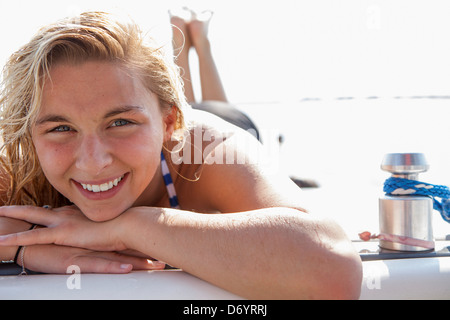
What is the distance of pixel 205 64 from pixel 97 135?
2548 mm

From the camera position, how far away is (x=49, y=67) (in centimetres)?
121

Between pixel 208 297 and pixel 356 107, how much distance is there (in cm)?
344

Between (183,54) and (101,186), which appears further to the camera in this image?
(183,54)

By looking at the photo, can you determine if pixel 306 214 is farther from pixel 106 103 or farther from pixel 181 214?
pixel 106 103

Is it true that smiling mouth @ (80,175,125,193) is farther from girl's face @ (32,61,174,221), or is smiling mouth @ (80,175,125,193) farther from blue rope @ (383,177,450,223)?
blue rope @ (383,177,450,223)

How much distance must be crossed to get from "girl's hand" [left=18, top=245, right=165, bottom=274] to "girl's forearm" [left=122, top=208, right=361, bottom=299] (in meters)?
0.04

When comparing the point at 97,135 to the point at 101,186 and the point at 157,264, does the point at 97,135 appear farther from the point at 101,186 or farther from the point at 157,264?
the point at 157,264

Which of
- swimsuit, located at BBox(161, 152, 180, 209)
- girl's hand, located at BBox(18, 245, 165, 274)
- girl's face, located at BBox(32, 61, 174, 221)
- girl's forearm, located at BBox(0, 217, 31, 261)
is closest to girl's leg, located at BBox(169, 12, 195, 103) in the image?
swimsuit, located at BBox(161, 152, 180, 209)

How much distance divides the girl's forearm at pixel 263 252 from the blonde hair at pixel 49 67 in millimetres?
489

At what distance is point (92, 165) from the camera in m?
1.13

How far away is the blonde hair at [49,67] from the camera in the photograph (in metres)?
1.21
